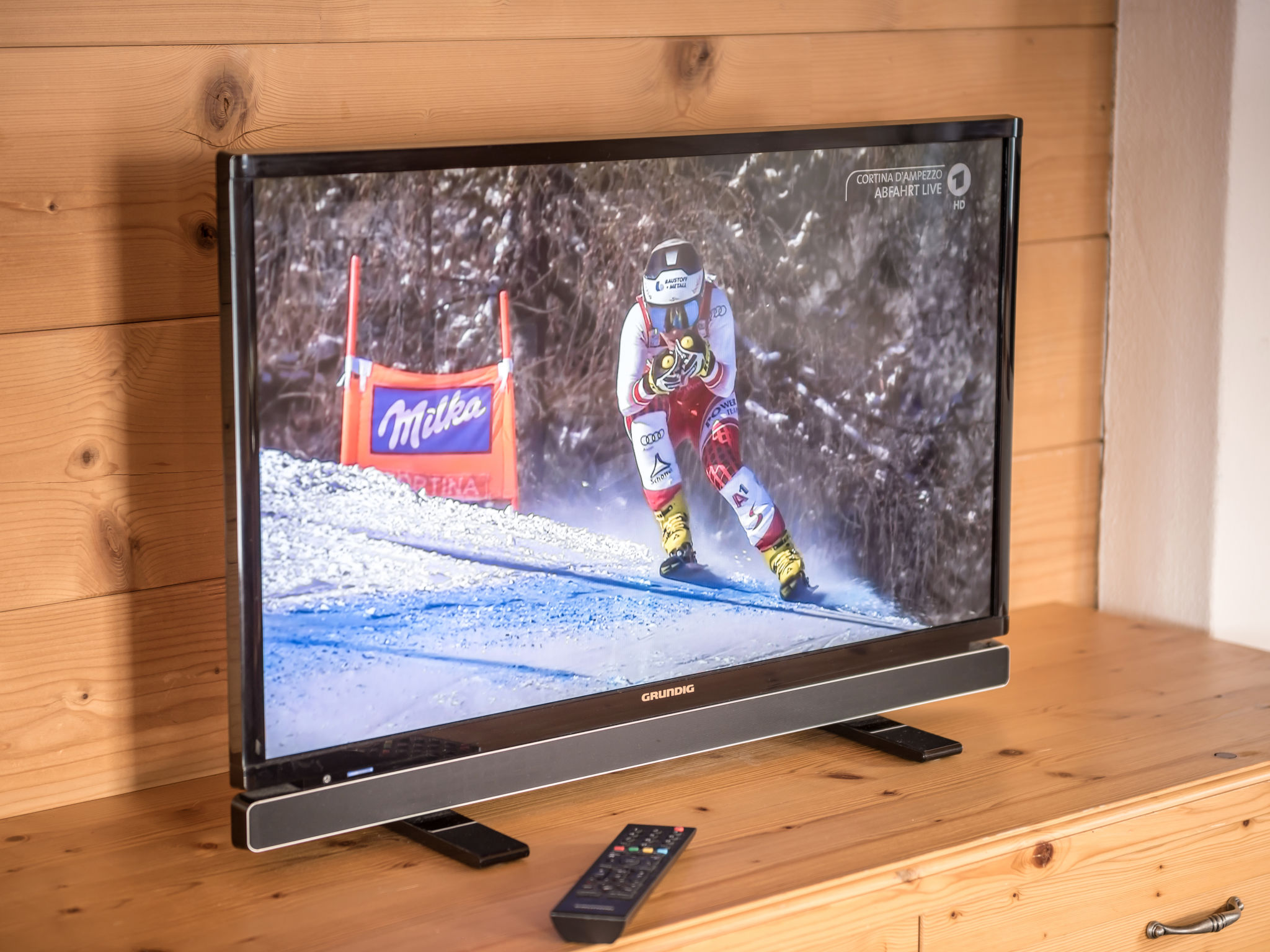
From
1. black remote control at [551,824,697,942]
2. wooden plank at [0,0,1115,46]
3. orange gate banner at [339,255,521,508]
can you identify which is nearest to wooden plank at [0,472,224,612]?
orange gate banner at [339,255,521,508]

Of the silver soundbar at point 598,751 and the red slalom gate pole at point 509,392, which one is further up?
the red slalom gate pole at point 509,392

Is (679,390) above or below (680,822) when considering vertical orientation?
above

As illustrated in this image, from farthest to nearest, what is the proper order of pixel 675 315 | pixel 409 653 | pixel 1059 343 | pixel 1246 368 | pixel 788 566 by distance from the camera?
pixel 1059 343 → pixel 1246 368 → pixel 788 566 → pixel 675 315 → pixel 409 653

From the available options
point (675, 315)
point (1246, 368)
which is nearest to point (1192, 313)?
point (1246, 368)

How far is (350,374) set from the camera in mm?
1258

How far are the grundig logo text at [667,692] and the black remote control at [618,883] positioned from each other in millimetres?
156

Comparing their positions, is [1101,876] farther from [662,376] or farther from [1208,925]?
[662,376]

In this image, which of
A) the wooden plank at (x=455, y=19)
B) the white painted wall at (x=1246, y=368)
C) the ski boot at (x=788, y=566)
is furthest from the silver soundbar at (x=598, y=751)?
the wooden plank at (x=455, y=19)

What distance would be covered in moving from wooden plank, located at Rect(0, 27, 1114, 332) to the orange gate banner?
0.22 metres

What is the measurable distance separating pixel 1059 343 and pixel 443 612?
44.0 inches

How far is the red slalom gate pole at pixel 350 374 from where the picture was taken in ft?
4.09

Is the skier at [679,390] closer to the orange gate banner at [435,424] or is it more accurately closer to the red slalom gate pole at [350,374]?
the orange gate banner at [435,424]

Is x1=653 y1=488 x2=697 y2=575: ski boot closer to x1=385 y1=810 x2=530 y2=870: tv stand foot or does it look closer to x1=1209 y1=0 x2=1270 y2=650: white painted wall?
x1=385 y1=810 x2=530 y2=870: tv stand foot

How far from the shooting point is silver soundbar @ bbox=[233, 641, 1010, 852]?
1.26 metres
